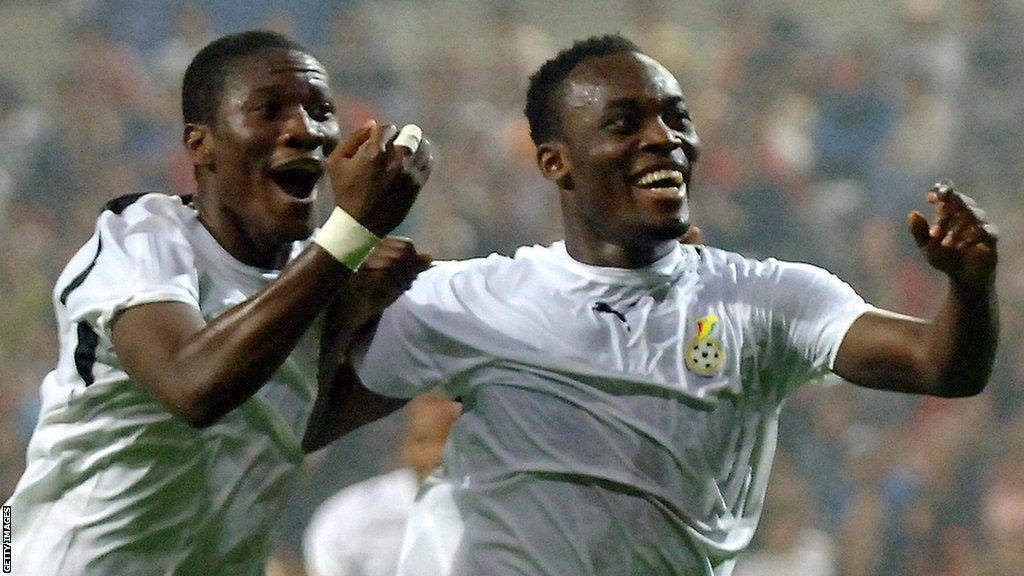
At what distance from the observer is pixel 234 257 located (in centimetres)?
305

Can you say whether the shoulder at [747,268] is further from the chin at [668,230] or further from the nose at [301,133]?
the nose at [301,133]

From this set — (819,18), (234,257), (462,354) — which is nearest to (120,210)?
(234,257)

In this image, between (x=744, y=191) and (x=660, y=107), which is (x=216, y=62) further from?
(x=744, y=191)

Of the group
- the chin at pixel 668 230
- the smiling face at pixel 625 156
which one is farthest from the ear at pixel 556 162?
the chin at pixel 668 230

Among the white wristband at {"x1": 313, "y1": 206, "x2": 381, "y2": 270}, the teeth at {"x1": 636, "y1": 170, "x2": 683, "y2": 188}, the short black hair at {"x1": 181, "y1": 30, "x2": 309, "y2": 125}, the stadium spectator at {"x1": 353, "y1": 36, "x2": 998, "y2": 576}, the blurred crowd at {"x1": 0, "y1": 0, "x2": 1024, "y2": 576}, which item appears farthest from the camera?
the blurred crowd at {"x1": 0, "y1": 0, "x2": 1024, "y2": 576}

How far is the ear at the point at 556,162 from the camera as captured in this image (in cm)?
302

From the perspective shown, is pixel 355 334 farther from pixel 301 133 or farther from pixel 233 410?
pixel 301 133

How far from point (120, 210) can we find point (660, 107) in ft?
3.15

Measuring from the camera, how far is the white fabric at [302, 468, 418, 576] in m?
4.90

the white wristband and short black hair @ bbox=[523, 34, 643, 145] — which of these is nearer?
the white wristband

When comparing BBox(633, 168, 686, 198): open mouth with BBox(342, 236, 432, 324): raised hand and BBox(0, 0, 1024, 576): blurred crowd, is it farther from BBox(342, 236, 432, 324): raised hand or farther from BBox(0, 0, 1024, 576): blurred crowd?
BBox(0, 0, 1024, 576): blurred crowd

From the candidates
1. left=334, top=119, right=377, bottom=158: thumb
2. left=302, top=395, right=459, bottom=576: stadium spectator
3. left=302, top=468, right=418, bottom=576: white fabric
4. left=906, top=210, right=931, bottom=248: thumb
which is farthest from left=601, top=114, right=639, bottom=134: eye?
left=302, top=468, right=418, bottom=576: white fabric

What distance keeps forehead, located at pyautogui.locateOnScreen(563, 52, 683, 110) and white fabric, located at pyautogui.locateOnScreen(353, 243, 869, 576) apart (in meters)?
0.28

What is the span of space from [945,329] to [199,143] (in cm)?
135
